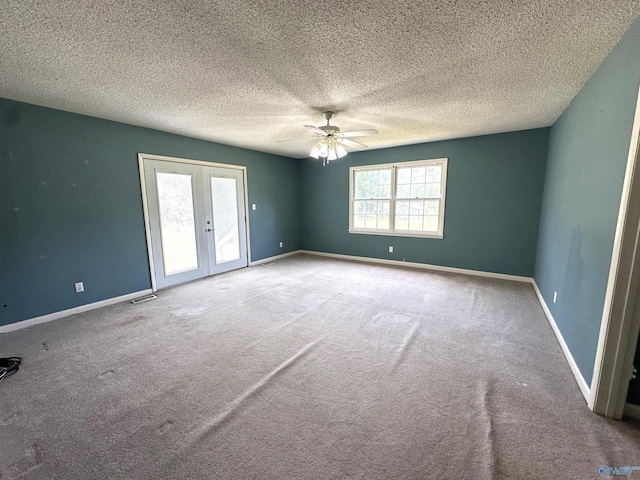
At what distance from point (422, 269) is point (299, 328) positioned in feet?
10.9

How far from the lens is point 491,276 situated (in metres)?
4.64

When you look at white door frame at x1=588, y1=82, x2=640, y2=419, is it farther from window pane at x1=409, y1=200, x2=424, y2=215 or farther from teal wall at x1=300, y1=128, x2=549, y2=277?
window pane at x1=409, y1=200, x2=424, y2=215

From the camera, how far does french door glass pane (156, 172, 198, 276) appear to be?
415cm

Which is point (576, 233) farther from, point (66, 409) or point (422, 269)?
point (66, 409)

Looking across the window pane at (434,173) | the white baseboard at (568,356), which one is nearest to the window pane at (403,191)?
the window pane at (434,173)

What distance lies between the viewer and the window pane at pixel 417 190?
17.0 feet

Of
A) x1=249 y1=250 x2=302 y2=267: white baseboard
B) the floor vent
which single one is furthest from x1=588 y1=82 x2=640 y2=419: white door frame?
x1=249 y1=250 x2=302 y2=267: white baseboard

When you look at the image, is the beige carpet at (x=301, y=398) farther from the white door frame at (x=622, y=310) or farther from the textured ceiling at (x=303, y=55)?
the textured ceiling at (x=303, y=55)

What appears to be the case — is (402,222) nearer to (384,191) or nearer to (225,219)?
(384,191)

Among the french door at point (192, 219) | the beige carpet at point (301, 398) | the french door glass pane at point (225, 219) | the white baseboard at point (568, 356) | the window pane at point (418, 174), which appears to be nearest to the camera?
the beige carpet at point (301, 398)

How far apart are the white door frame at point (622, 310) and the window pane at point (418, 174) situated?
369cm

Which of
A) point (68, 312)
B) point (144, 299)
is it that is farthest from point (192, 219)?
point (68, 312)

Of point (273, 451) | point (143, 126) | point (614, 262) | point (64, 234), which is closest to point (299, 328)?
point (273, 451)

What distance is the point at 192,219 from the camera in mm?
4523
